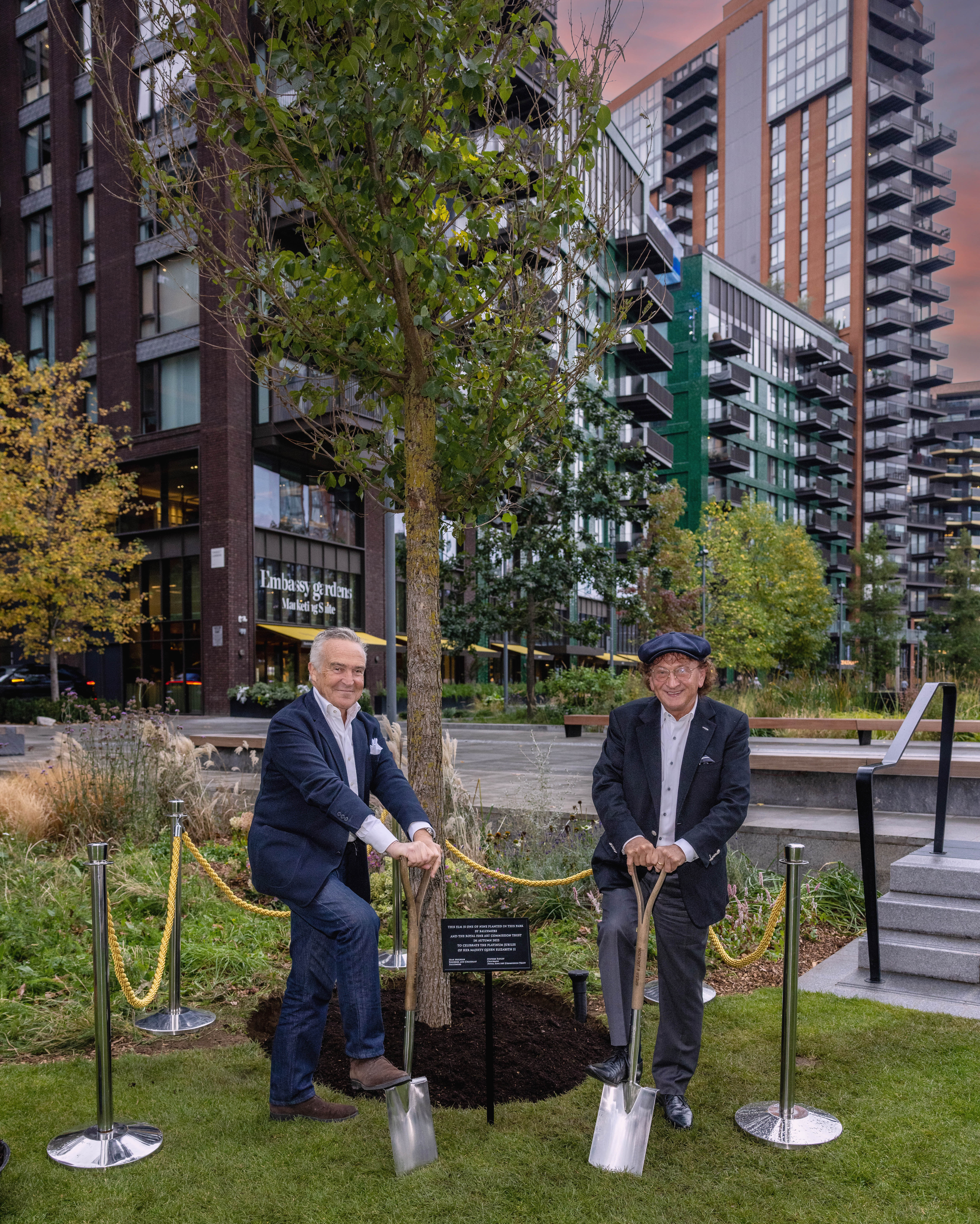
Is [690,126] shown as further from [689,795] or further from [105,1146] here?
[105,1146]

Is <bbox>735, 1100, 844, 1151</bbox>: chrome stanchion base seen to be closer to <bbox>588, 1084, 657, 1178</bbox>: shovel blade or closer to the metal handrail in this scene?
<bbox>588, 1084, 657, 1178</bbox>: shovel blade

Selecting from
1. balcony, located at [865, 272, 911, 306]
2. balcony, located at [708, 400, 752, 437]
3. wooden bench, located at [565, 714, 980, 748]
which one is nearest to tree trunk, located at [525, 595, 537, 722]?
wooden bench, located at [565, 714, 980, 748]

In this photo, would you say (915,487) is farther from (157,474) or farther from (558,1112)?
Answer: (558,1112)

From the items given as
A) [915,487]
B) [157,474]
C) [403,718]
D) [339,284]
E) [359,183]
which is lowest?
[403,718]

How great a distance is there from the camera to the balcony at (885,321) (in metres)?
89.5

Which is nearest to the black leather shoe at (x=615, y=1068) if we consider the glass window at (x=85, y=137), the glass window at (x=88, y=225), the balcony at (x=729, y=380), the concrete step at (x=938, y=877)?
the concrete step at (x=938, y=877)

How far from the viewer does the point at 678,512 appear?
45.5 m

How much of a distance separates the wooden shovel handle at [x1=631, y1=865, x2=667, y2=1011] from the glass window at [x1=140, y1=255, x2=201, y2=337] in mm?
31580

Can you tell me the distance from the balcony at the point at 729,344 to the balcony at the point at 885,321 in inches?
1127

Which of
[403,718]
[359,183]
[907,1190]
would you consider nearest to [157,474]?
[403,718]

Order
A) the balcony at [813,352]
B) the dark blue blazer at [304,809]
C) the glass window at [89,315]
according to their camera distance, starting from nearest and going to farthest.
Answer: the dark blue blazer at [304,809]
the glass window at [89,315]
the balcony at [813,352]

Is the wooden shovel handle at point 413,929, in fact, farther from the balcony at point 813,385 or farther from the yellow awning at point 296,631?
the balcony at point 813,385

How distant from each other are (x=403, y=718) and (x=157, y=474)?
12887 millimetres

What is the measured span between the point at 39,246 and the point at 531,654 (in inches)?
1089
